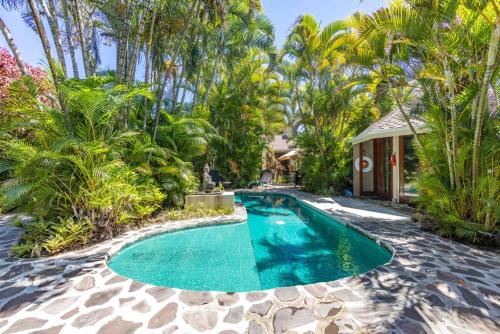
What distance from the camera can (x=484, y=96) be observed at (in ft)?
13.7

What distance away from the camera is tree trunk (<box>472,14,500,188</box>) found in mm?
3920

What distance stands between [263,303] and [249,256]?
2089 mm

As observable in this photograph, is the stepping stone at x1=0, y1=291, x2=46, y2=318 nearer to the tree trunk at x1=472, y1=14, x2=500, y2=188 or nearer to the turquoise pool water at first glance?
the turquoise pool water

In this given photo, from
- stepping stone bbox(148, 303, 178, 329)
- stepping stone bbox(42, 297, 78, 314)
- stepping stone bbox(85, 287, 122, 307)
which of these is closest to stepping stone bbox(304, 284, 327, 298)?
stepping stone bbox(148, 303, 178, 329)

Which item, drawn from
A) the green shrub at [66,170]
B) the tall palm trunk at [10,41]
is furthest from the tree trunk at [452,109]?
the tall palm trunk at [10,41]

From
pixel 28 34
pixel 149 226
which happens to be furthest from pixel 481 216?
pixel 28 34

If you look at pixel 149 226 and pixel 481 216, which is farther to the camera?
pixel 149 226

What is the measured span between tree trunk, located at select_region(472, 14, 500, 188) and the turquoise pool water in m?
2.42

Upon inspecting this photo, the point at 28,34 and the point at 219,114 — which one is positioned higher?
the point at 28,34

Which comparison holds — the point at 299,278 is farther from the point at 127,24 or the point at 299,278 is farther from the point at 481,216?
the point at 127,24

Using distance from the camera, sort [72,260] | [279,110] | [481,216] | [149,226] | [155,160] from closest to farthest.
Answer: [72,260]
[481,216]
[149,226]
[155,160]
[279,110]

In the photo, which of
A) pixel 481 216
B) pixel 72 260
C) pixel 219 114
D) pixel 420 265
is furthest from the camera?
pixel 219 114

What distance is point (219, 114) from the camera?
47.3 feet

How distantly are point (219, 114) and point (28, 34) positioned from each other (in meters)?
8.67
